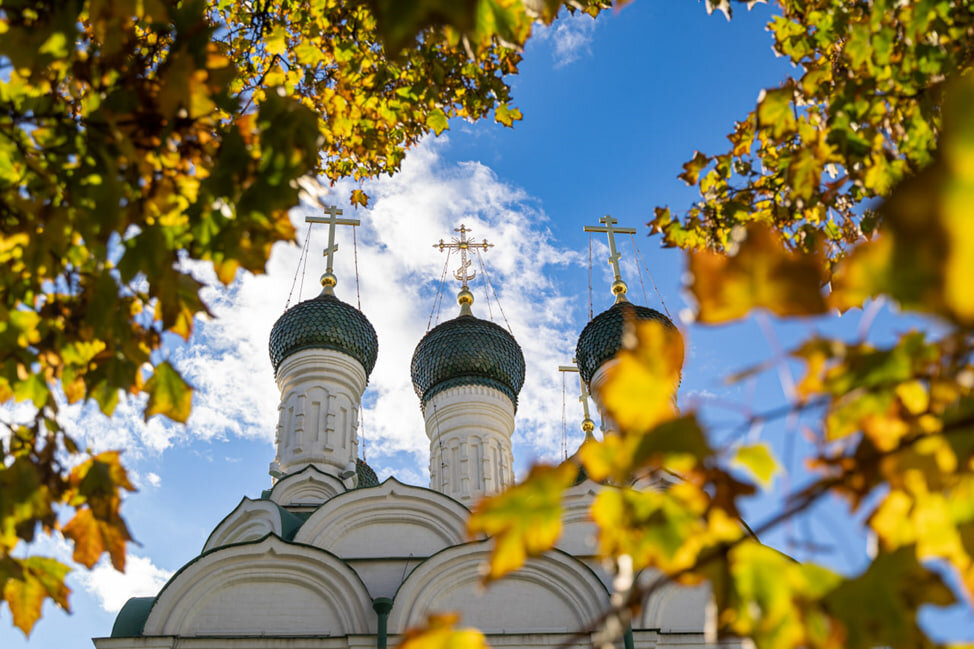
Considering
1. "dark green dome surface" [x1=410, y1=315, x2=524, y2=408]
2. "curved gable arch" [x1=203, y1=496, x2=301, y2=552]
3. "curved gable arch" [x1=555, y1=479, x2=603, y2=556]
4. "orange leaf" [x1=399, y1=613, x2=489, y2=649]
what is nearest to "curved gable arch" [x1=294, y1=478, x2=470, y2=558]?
"curved gable arch" [x1=203, y1=496, x2=301, y2=552]

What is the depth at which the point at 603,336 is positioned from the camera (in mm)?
13102

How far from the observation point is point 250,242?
1.91 metres

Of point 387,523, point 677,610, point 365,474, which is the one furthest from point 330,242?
point 677,610

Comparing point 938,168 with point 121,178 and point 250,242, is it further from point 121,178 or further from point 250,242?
point 121,178

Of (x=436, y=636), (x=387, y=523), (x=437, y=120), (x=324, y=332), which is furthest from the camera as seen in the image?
(x=324, y=332)

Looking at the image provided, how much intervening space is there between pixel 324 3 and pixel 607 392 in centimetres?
355

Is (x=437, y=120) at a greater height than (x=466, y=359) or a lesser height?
lesser

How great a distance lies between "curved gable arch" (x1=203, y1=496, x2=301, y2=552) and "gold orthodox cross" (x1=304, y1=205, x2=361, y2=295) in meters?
4.79

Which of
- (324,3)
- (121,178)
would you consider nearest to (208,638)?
(324,3)

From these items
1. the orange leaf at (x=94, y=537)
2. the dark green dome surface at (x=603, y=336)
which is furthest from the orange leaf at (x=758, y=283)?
the dark green dome surface at (x=603, y=336)

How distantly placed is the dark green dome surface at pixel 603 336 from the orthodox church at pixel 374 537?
0.08 ft

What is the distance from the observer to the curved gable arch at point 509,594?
24.9 ft

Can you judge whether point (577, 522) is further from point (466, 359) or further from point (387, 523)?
point (466, 359)

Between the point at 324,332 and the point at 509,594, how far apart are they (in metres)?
6.12
